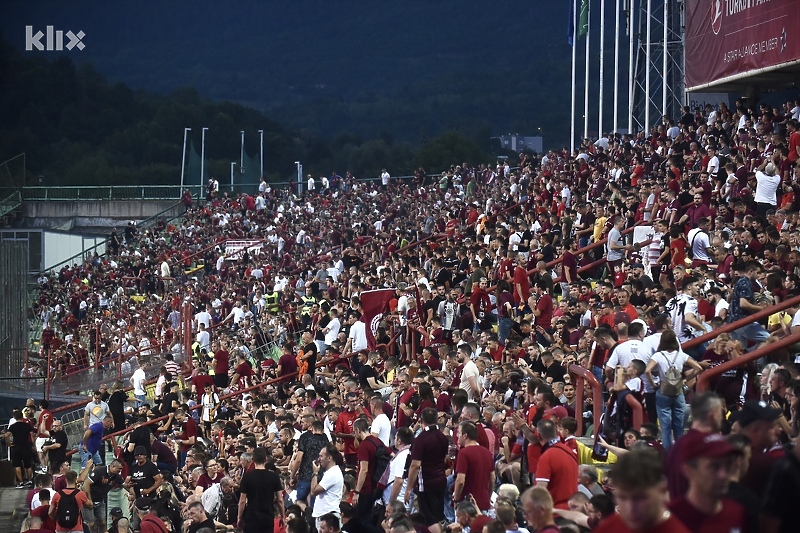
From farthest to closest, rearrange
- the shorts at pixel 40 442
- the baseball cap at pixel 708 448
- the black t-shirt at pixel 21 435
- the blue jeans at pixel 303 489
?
1. the shorts at pixel 40 442
2. the black t-shirt at pixel 21 435
3. the blue jeans at pixel 303 489
4. the baseball cap at pixel 708 448

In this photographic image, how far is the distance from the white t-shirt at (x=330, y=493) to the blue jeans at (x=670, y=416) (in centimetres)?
295

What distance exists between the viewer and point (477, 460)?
9.44 meters

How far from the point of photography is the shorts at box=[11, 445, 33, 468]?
2023 centimetres

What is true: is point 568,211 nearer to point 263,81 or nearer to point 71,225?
point 71,225

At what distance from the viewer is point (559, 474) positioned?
26.9 ft

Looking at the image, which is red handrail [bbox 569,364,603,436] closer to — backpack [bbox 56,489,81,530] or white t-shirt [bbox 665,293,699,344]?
white t-shirt [bbox 665,293,699,344]

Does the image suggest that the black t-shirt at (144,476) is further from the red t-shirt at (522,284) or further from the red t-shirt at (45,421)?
the red t-shirt at (45,421)

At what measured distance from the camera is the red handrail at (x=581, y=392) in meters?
10.4

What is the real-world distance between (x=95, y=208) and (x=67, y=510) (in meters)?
49.7

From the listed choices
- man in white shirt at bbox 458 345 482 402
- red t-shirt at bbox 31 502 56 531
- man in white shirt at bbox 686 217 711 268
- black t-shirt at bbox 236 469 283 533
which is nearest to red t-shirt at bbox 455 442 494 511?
black t-shirt at bbox 236 469 283 533

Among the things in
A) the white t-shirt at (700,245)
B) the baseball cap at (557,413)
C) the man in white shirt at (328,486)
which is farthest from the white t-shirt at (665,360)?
the white t-shirt at (700,245)

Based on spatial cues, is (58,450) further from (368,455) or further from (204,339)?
(368,455)

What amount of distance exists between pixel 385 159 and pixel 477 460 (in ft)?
352

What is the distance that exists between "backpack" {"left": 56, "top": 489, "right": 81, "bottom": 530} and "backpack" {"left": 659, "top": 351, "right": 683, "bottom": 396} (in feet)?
25.5
